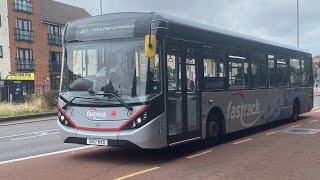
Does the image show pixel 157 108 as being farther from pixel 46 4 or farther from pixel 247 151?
pixel 46 4

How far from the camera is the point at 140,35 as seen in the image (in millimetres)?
9250

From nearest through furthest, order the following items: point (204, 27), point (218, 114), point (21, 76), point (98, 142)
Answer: point (98, 142) → point (204, 27) → point (218, 114) → point (21, 76)

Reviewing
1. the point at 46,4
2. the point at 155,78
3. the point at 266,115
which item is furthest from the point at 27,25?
the point at 155,78

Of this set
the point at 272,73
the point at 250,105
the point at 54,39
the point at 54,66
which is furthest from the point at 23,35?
the point at 250,105

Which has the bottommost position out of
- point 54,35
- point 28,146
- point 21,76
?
point 28,146

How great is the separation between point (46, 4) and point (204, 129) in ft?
195

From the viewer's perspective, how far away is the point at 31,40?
5981 cm

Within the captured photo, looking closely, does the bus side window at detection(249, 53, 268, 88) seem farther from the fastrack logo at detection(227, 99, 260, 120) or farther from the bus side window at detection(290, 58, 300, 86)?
the bus side window at detection(290, 58, 300, 86)

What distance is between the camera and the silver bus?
9047 millimetres

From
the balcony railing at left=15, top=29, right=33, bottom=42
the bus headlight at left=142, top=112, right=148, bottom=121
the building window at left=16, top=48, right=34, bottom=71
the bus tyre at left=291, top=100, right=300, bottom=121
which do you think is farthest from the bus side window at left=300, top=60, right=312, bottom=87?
the balcony railing at left=15, top=29, right=33, bottom=42

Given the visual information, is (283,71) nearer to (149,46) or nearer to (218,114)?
(218,114)

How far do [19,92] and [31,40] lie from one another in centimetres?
3117

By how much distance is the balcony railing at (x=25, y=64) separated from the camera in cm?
5766

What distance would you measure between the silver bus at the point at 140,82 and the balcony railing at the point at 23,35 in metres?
50.0
